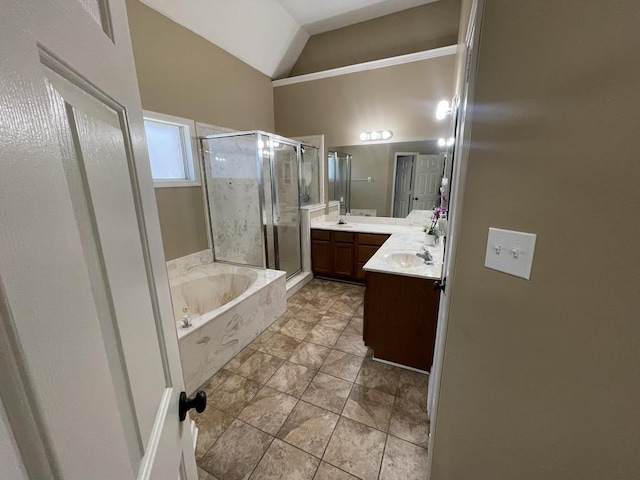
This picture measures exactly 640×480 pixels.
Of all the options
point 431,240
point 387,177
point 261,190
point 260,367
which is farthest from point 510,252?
point 387,177

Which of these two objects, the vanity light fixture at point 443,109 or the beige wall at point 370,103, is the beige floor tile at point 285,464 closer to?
the vanity light fixture at point 443,109

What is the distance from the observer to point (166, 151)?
2660 millimetres

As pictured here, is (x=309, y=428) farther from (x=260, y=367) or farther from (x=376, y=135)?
(x=376, y=135)

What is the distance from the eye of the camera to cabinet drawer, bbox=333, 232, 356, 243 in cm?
349

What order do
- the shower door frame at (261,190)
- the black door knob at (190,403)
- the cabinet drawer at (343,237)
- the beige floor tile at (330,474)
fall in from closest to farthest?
the black door knob at (190,403) → the beige floor tile at (330,474) → the shower door frame at (261,190) → the cabinet drawer at (343,237)

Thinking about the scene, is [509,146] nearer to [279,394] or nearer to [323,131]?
[279,394]

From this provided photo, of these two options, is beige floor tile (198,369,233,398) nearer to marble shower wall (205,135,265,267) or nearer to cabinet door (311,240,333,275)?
marble shower wall (205,135,265,267)

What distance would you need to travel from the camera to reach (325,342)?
237 cm

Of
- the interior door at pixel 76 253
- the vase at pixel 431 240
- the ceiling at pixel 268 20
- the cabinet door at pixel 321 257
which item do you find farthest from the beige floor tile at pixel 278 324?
the ceiling at pixel 268 20

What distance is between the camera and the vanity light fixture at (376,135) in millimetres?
3434

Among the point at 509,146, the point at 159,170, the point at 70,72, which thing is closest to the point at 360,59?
the point at 159,170

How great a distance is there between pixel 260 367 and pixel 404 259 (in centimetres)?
150

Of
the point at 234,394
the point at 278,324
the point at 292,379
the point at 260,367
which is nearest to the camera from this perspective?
the point at 234,394

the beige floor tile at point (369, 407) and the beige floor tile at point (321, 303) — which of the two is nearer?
the beige floor tile at point (369, 407)
